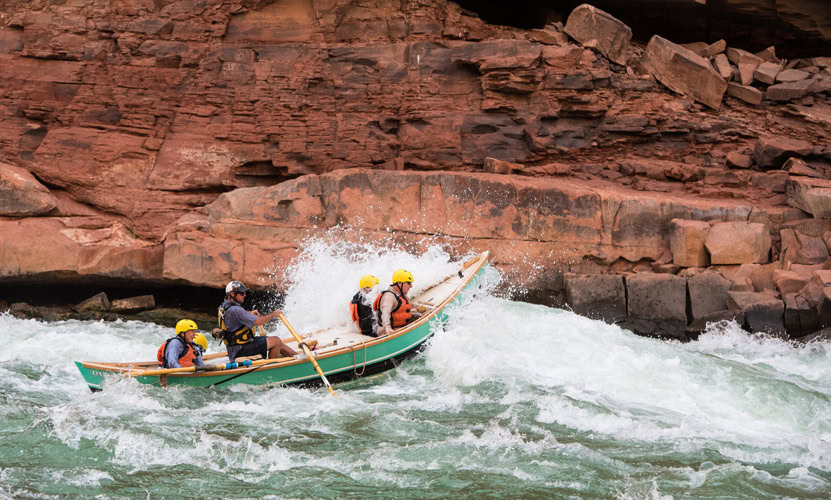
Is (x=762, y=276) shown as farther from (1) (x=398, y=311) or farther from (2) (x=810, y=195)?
(1) (x=398, y=311)

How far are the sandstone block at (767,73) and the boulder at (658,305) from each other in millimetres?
4921

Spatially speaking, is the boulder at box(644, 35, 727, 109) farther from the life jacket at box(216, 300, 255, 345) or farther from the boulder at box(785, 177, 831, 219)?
the life jacket at box(216, 300, 255, 345)

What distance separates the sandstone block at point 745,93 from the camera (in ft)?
45.9

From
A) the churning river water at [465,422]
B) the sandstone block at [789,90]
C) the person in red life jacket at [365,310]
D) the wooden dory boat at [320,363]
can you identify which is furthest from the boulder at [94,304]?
the sandstone block at [789,90]

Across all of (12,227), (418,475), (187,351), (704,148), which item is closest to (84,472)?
(187,351)

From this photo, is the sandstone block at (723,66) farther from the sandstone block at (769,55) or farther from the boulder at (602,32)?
the boulder at (602,32)

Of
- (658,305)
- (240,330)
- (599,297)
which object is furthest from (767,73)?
(240,330)

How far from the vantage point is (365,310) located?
30.8 feet

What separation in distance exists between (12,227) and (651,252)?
31.2 ft

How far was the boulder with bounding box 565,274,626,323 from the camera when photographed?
11.6 m

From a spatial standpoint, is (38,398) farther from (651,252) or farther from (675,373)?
(651,252)

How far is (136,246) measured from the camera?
41.6 feet

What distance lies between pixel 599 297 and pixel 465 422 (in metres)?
4.57

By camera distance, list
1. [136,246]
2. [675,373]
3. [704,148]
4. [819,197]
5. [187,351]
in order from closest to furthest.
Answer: [187,351] → [675,373] → [819,197] → [136,246] → [704,148]
